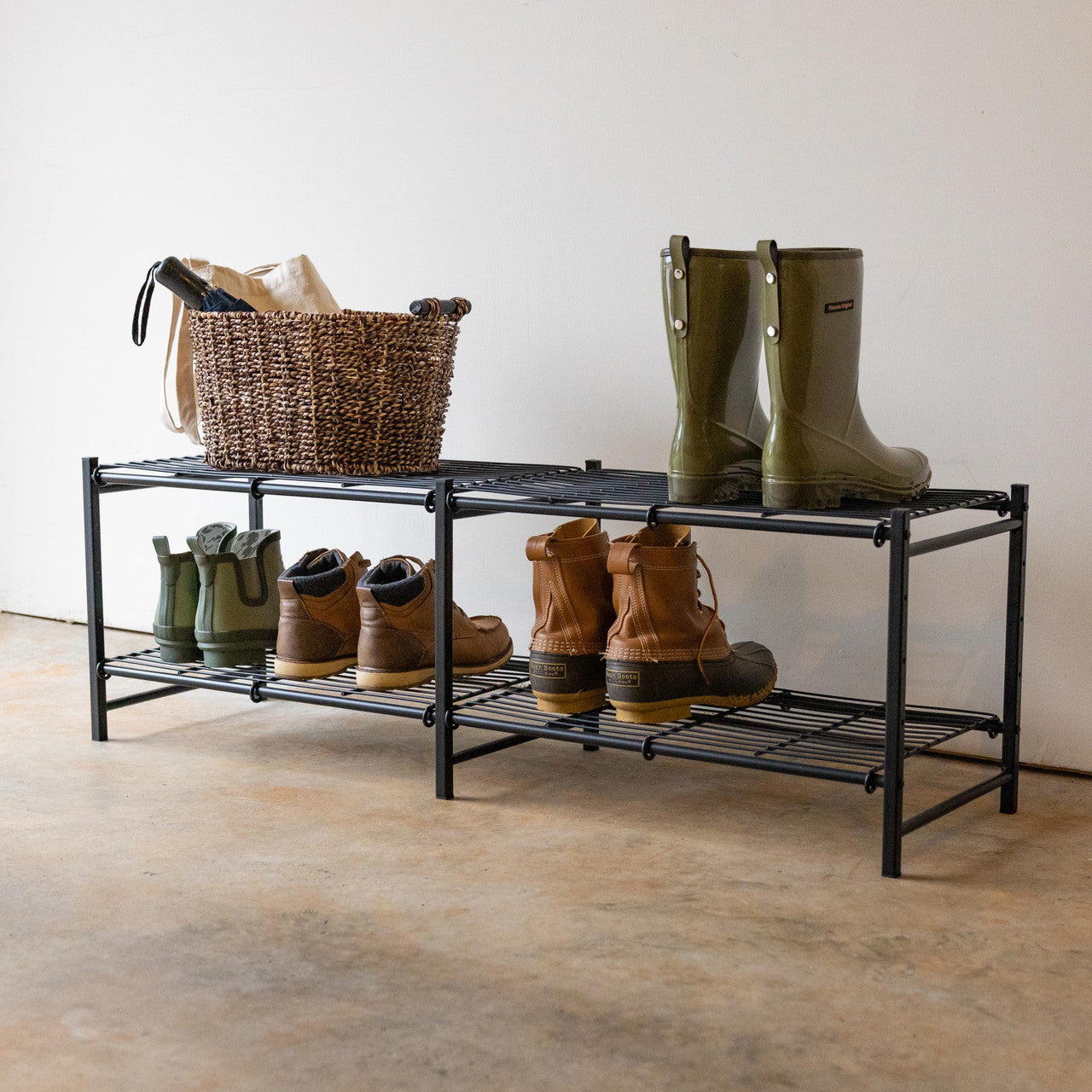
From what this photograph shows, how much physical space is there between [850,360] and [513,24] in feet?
4.18

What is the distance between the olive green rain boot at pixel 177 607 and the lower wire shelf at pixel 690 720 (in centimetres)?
3

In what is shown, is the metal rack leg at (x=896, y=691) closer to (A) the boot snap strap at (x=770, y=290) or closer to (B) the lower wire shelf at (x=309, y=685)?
(A) the boot snap strap at (x=770, y=290)

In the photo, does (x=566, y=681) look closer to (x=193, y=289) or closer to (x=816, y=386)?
(x=816, y=386)

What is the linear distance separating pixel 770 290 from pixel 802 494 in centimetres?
29

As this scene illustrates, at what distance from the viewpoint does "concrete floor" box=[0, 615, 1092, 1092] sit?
1426 millimetres

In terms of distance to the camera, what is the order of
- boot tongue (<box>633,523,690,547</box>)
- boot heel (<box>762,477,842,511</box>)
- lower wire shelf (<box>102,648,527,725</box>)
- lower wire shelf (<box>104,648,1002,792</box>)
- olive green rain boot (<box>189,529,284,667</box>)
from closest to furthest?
boot heel (<box>762,477,842,511</box>), lower wire shelf (<box>104,648,1002,792</box>), boot tongue (<box>633,523,690,547</box>), lower wire shelf (<box>102,648,527,725</box>), olive green rain boot (<box>189,529,284,667</box>)

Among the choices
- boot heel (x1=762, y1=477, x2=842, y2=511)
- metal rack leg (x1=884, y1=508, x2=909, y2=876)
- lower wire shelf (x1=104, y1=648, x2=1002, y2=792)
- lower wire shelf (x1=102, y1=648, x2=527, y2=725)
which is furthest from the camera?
lower wire shelf (x1=102, y1=648, x2=527, y2=725)

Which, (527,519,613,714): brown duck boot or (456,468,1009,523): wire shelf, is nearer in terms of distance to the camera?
(456,468,1009,523): wire shelf

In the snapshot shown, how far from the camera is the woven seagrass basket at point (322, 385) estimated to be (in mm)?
2340

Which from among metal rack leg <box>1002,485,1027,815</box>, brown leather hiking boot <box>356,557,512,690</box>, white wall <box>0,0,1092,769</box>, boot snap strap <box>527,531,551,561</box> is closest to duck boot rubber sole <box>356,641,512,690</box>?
brown leather hiking boot <box>356,557,512,690</box>

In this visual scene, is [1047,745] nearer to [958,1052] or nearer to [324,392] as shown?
[958,1052]

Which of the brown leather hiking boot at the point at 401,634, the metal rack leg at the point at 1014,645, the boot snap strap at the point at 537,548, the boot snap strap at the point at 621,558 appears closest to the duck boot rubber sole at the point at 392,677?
the brown leather hiking boot at the point at 401,634

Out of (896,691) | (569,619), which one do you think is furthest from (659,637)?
(896,691)

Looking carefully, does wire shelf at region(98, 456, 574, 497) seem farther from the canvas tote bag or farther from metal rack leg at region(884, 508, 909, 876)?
metal rack leg at region(884, 508, 909, 876)
